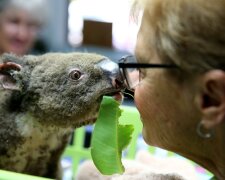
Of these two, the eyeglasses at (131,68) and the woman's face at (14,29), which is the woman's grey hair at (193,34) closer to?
the eyeglasses at (131,68)

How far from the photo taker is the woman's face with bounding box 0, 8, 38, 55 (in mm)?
2016

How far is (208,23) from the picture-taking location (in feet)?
2.33

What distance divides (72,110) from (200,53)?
0.37 meters

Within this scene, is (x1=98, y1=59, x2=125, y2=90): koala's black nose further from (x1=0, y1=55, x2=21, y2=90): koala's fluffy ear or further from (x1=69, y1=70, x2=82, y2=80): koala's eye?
(x1=0, y1=55, x2=21, y2=90): koala's fluffy ear

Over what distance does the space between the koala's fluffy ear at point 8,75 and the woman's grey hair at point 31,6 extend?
1.00 m

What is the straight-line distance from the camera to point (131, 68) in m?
0.83

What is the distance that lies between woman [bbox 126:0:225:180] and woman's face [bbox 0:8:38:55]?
127 cm

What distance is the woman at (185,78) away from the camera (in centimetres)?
72

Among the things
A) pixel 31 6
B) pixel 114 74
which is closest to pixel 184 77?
pixel 114 74

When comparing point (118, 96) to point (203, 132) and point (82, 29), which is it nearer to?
point (203, 132)

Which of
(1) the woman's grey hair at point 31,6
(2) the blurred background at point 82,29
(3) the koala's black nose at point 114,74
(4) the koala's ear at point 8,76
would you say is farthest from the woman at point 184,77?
(2) the blurred background at point 82,29

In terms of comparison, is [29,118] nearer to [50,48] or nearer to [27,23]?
[27,23]

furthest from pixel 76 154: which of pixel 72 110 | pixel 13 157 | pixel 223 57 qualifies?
pixel 223 57

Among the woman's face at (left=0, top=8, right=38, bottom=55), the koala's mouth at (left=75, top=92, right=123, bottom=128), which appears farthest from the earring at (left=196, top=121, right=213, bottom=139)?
the woman's face at (left=0, top=8, right=38, bottom=55)
